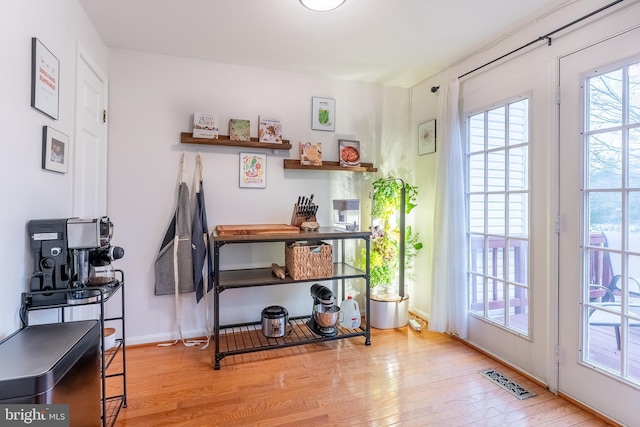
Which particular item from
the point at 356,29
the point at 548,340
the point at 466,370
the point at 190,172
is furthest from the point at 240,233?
the point at 548,340

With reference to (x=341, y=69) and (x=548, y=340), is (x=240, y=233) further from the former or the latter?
(x=548, y=340)

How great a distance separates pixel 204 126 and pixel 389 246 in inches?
77.1

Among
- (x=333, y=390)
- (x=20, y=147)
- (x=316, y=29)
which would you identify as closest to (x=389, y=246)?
(x=333, y=390)

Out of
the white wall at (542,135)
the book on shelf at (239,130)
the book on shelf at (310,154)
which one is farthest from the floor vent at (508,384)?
the book on shelf at (239,130)

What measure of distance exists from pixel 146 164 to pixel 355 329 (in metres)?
2.26

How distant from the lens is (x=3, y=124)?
1251 mm

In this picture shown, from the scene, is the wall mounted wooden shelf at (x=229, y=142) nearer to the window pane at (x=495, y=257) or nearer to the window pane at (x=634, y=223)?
the window pane at (x=495, y=257)

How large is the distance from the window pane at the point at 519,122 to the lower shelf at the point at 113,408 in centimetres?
297

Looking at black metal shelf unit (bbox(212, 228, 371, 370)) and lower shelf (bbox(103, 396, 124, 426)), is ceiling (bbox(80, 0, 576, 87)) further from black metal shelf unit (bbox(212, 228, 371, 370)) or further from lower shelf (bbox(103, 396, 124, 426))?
lower shelf (bbox(103, 396, 124, 426))

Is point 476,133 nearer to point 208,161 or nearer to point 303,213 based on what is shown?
point 303,213

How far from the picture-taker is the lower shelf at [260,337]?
2432mm

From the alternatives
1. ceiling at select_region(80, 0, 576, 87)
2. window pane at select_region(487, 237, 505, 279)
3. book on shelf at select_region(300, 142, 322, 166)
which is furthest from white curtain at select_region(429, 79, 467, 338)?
book on shelf at select_region(300, 142, 322, 166)

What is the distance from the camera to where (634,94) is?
1655mm

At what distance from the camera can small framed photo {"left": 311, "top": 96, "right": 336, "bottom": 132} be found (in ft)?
10.0
